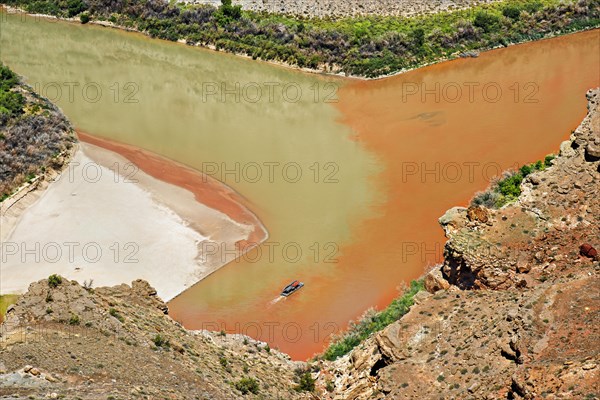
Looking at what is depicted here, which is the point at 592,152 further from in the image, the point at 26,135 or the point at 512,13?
the point at 512,13

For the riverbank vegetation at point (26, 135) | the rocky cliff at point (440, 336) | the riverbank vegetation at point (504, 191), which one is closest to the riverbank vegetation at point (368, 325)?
the rocky cliff at point (440, 336)

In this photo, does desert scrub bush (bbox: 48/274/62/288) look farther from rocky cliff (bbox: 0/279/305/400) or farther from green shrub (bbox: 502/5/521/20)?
green shrub (bbox: 502/5/521/20)

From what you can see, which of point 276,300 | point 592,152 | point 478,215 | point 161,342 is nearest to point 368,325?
point 276,300

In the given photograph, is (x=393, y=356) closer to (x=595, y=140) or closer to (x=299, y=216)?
(x=595, y=140)

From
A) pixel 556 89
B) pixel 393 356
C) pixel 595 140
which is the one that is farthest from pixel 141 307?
pixel 556 89

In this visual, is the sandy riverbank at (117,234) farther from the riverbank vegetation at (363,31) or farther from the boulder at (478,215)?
the riverbank vegetation at (363,31)
